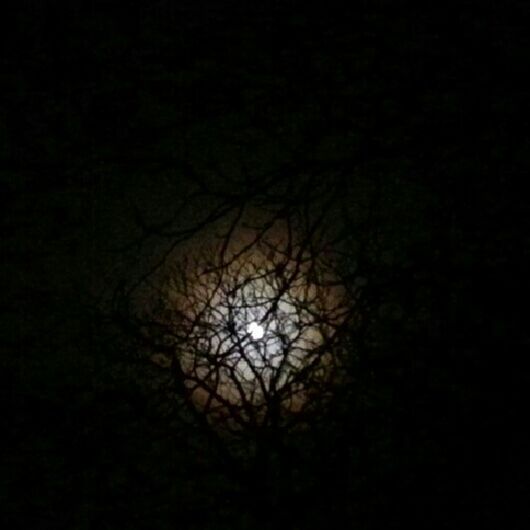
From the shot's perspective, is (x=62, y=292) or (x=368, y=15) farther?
(x=368, y=15)

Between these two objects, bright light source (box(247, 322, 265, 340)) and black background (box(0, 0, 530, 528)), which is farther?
black background (box(0, 0, 530, 528))

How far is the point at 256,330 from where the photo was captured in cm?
577

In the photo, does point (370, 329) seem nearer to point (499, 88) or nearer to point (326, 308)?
point (326, 308)

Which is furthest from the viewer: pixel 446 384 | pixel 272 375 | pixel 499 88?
pixel 499 88

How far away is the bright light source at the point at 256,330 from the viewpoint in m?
5.76

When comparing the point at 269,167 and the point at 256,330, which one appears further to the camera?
the point at 269,167

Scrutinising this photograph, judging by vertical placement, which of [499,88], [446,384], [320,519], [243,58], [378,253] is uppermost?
[243,58]

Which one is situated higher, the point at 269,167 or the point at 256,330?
the point at 269,167

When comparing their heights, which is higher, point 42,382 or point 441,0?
point 441,0

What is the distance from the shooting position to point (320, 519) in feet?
19.7

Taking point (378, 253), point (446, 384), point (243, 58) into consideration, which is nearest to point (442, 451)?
point (446, 384)

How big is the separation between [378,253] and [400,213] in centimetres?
51

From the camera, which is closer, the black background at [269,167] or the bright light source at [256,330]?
the bright light source at [256,330]

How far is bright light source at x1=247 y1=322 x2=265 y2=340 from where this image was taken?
5.76m
